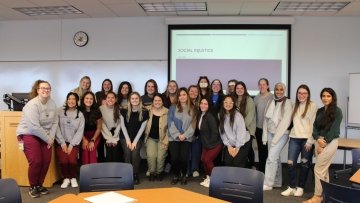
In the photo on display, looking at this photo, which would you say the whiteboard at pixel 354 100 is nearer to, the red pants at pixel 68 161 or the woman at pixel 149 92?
the woman at pixel 149 92

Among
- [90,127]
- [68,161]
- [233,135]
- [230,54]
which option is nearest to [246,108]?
[233,135]

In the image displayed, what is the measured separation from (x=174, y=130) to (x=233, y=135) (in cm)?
88

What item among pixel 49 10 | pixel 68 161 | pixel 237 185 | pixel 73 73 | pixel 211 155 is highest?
pixel 49 10

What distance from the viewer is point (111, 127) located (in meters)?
5.08

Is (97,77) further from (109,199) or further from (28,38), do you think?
(109,199)

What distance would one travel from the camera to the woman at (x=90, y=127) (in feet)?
16.2

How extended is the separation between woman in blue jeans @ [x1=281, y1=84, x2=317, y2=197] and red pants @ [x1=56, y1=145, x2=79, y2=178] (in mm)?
Answer: 2990

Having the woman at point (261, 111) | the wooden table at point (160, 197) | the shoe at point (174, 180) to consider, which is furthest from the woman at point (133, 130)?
the wooden table at point (160, 197)

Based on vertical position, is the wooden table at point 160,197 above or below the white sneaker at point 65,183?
above

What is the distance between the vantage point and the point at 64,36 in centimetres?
662

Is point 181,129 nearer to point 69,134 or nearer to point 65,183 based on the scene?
point 69,134

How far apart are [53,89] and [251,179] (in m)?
5.32

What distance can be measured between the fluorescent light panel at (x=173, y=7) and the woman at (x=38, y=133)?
2.30m

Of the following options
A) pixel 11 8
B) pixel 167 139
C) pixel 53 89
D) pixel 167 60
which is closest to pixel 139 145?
pixel 167 139
